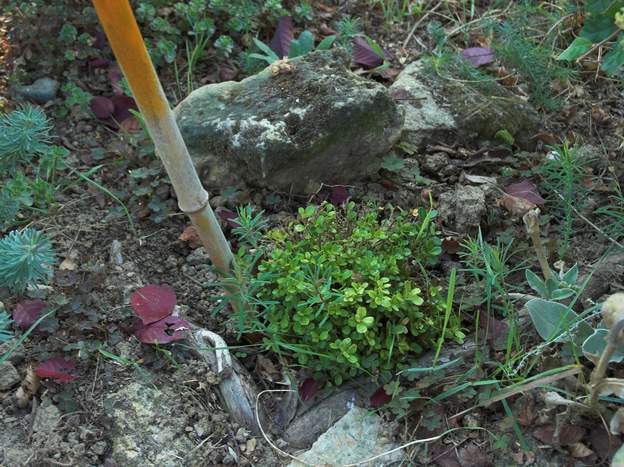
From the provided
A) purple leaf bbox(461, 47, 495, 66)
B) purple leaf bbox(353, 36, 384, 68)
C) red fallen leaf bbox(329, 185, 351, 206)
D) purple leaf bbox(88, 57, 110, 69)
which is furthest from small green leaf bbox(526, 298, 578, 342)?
purple leaf bbox(88, 57, 110, 69)

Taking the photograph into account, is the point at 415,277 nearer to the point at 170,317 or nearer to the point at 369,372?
the point at 369,372

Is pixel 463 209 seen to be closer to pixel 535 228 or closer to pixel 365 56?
pixel 535 228

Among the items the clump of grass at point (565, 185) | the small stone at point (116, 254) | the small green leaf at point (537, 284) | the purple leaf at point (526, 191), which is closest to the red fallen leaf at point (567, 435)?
the small green leaf at point (537, 284)

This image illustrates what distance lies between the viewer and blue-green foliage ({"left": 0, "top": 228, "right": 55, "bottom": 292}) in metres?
2.16

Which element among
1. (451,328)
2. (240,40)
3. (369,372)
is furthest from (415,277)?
(240,40)

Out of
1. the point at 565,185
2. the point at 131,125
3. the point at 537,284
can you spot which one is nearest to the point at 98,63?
the point at 131,125

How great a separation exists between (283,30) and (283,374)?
1.84 m

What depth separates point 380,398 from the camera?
227 cm

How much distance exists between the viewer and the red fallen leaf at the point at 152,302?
2404mm

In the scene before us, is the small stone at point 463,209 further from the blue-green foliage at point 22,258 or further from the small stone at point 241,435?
the blue-green foliage at point 22,258

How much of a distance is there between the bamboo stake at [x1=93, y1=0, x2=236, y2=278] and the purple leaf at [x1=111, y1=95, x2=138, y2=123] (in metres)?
1.23

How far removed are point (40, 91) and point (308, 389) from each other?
6.35 feet

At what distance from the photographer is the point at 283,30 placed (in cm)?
351

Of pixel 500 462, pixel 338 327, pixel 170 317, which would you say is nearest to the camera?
pixel 500 462
